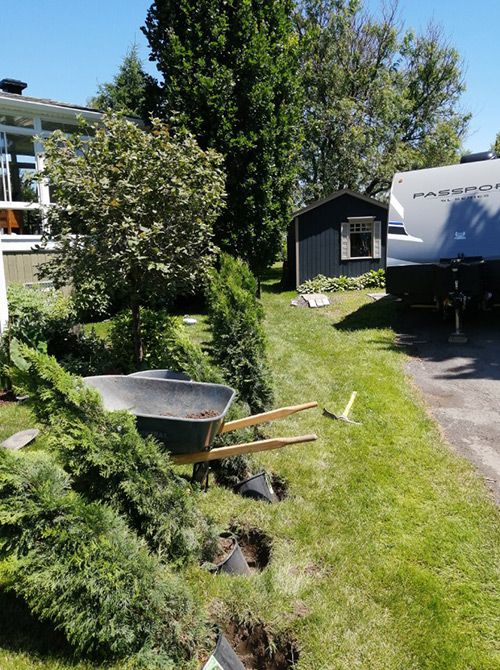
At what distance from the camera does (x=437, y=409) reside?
21.7ft

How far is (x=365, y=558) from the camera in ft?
11.6

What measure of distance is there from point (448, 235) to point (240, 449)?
799cm

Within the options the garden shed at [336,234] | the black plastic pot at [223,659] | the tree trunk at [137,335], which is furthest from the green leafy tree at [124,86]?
the black plastic pot at [223,659]

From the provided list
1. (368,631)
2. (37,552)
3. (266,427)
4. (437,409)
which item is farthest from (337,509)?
(437,409)

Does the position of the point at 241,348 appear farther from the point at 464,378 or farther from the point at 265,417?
the point at 464,378

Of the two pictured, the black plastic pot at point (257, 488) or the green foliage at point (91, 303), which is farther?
the green foliage at point (91, 303)

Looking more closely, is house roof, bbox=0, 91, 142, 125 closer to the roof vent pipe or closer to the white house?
the white house

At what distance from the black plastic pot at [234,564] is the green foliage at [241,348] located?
103 inches

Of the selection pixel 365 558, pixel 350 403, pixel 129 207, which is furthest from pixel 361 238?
pixel 365 558

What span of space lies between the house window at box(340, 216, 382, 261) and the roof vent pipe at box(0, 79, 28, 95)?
36.5ft

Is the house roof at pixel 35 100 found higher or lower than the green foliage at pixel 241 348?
higher

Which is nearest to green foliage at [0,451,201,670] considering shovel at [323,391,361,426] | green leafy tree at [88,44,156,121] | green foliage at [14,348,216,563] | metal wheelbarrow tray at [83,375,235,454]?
green foliage at [14,348,216,563]

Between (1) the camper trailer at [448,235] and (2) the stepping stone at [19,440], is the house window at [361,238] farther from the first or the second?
(2) the stepping stone at [19,440]

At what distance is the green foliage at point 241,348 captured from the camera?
5984mm
